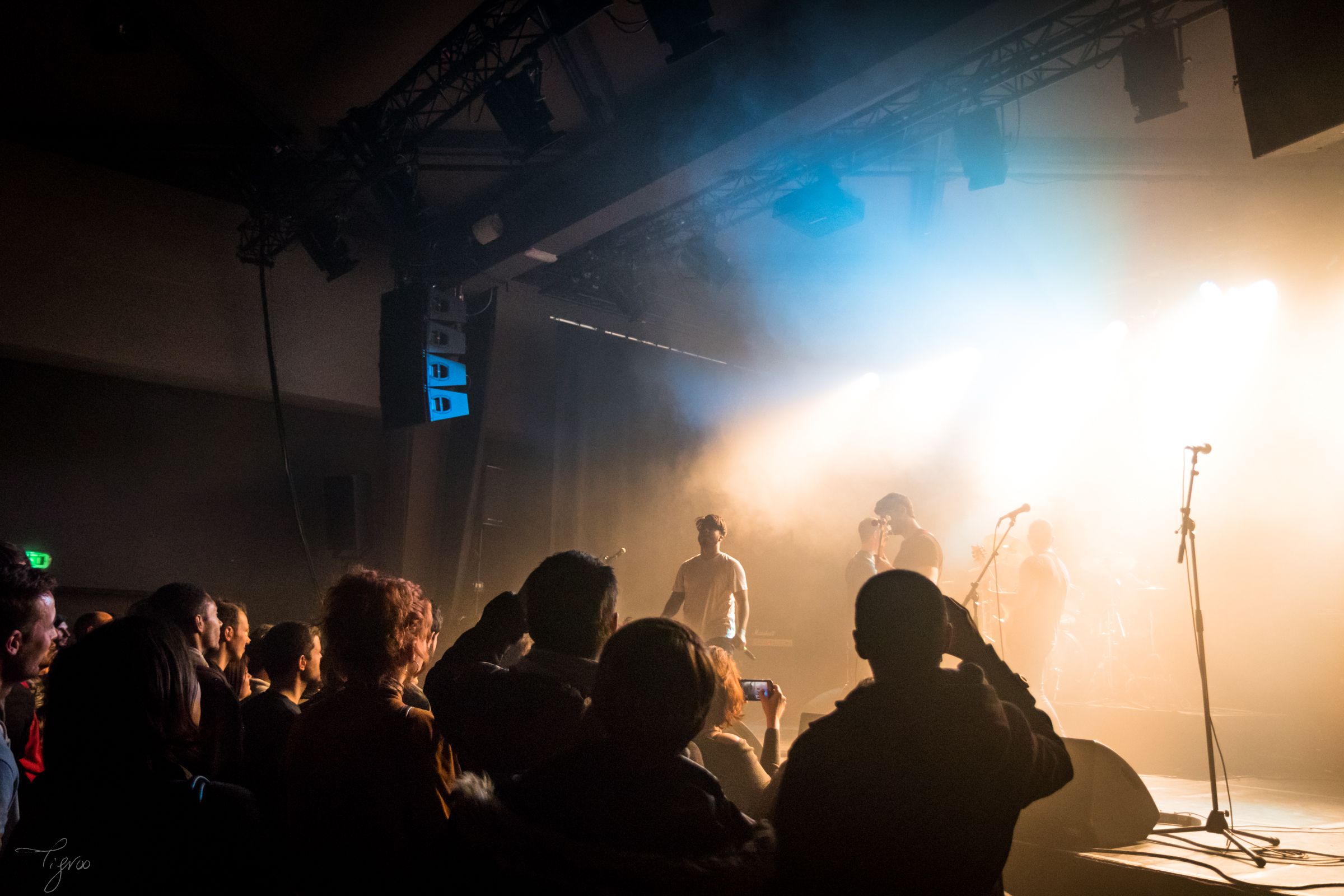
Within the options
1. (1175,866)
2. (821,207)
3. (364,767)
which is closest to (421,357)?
(821,207)

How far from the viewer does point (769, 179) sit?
7.18m

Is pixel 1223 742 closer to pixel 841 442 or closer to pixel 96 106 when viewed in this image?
pixel 841 442

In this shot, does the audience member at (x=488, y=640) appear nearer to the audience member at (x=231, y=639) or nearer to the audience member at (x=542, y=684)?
the audience member at (x=542, y=684)

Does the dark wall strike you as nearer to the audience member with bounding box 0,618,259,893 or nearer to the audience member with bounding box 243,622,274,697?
the audience member with bounding box 243,622,274,697

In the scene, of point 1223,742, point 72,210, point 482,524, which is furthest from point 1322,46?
point 72,210

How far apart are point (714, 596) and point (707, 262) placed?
410 cm

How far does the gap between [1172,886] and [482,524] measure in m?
7.28

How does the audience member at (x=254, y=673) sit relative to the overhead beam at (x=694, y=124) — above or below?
below

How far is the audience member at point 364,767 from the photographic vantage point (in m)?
1.85

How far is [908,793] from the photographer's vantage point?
1.56 meters

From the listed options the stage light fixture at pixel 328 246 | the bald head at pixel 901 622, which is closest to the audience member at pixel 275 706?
the bald head at pixel 901 622

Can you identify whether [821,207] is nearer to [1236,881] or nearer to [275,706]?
[1236,881]
